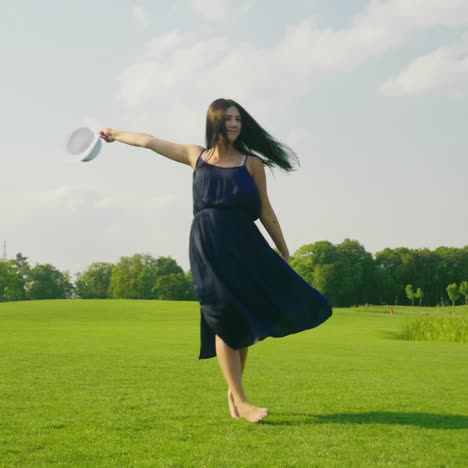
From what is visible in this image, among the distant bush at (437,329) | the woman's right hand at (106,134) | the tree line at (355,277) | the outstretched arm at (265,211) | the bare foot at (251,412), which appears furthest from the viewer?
the tree line at (355,277)

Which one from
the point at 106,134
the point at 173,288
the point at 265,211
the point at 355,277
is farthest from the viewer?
the point at 173,288

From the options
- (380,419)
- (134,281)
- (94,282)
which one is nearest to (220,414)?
(380,419)

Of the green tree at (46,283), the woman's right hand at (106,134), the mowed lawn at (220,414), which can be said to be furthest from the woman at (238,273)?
the green tree at (46,283)

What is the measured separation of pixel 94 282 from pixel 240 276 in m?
83.4

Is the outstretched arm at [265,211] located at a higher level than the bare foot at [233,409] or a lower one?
higher

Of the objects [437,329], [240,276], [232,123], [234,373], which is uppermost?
[232,123]

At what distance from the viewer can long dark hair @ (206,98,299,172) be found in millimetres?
4188

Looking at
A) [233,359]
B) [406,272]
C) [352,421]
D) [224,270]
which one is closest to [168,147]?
[224,270]

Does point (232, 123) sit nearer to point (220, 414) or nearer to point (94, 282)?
point (220, 414)

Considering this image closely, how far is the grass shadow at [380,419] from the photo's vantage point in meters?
3.71

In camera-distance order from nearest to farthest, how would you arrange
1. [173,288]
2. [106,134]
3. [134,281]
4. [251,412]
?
[251,412], [106,134], [173,288], [134,281]

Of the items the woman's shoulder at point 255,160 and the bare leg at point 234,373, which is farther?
the woman's shoulder at point 255,160

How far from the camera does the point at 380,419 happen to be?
3.86 meters

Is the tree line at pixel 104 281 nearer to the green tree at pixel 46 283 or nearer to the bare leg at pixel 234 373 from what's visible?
the green tree at pixel 46 283
